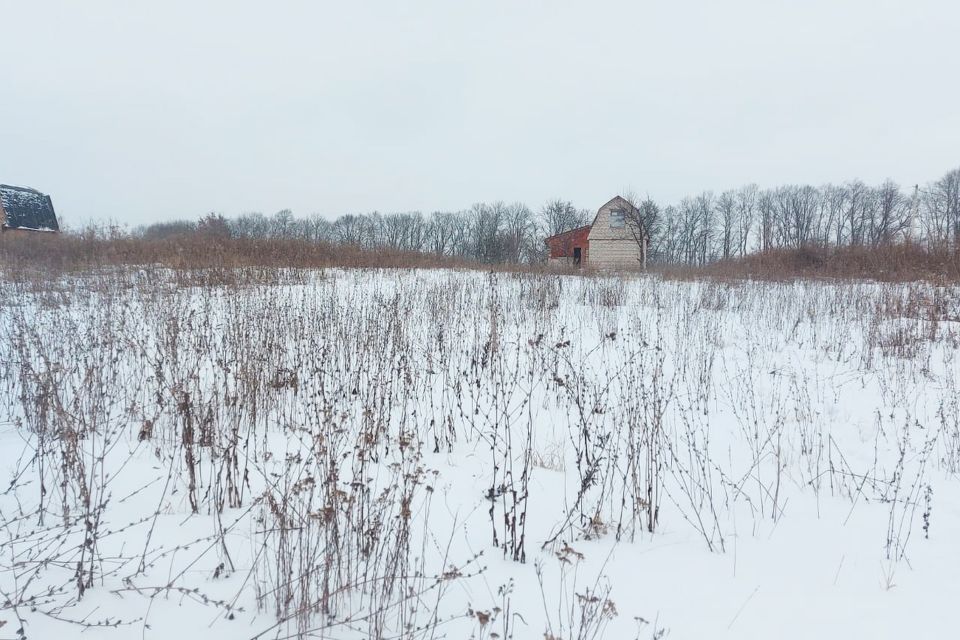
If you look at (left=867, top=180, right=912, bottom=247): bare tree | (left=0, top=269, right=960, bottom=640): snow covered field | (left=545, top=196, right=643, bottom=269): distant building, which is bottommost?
(left=0, top=269, right=960, bottom=640): snow covered field

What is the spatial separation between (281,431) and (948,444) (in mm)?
5718

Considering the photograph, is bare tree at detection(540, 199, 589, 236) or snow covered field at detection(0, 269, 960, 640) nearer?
snow covered field at detection(0, 269, 960, 640)

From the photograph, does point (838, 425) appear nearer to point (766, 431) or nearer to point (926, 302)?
point (766, 431)

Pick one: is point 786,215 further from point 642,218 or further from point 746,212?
point 642,218

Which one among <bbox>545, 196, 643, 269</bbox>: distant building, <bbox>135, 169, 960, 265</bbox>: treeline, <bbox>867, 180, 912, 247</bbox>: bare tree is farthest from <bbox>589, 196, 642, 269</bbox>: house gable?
<bbox>867, 180, 912, 247</bbox>: bare tree

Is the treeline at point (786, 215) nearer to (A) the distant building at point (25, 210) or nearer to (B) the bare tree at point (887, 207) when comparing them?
(B) the bare tree at point (887, 207)

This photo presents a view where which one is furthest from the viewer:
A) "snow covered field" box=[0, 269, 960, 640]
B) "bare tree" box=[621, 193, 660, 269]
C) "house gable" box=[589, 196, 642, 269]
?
"house gable" box=[589, 196, 642, 269]

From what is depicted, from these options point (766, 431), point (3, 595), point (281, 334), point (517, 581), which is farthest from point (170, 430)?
point (766, 431)

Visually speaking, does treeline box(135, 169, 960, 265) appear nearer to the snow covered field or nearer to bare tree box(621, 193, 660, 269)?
bare tree box(621, 193, 660, 269)

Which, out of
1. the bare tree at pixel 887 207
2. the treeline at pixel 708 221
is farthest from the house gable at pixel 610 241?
the bare tree at pixel 887 207

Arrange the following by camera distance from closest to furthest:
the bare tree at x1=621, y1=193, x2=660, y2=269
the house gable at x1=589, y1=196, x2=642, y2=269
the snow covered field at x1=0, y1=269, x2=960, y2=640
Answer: the snow covered field at x1=0, y1=269, x2=960, y2=640 < the bare tree at x1=621, y1=193, x2=660, y2=269 < the house gable at x1=589, y1=196, x2=642, y2=269

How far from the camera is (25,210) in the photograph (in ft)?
99.5

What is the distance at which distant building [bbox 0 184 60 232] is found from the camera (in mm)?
28469

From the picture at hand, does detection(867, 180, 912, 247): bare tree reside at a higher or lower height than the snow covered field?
higher
